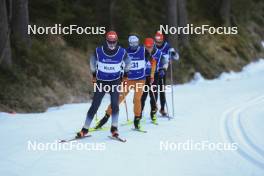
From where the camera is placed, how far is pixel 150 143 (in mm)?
10039

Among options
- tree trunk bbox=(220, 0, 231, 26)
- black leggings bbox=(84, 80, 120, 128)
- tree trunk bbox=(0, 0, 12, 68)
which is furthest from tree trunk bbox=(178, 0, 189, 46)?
black leggings bbox=(84, 80, 120, 128)

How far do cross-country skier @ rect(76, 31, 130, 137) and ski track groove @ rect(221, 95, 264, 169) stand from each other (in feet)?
8.35

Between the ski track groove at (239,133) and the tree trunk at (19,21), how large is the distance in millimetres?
6858

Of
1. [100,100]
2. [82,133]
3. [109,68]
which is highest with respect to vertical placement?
[109,68]

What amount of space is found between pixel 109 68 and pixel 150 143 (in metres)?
1.72

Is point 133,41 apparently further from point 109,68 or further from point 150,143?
point 150,143

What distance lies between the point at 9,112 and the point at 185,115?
4.85 m

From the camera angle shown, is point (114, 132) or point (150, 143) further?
point (114, 132)

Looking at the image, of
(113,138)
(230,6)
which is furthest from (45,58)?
(230,6)

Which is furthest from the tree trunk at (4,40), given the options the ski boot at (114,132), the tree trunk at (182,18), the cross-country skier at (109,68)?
the tree trunk at (182,18)

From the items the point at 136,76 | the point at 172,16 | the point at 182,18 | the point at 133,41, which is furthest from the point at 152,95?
the point at 182,18

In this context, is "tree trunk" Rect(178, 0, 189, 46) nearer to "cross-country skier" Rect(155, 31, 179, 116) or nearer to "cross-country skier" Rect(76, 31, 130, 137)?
"cross-country skier" Rect(155, 31, 179, 116)

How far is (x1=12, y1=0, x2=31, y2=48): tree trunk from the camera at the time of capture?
51.6 feet

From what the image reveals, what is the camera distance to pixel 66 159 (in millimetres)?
8641
